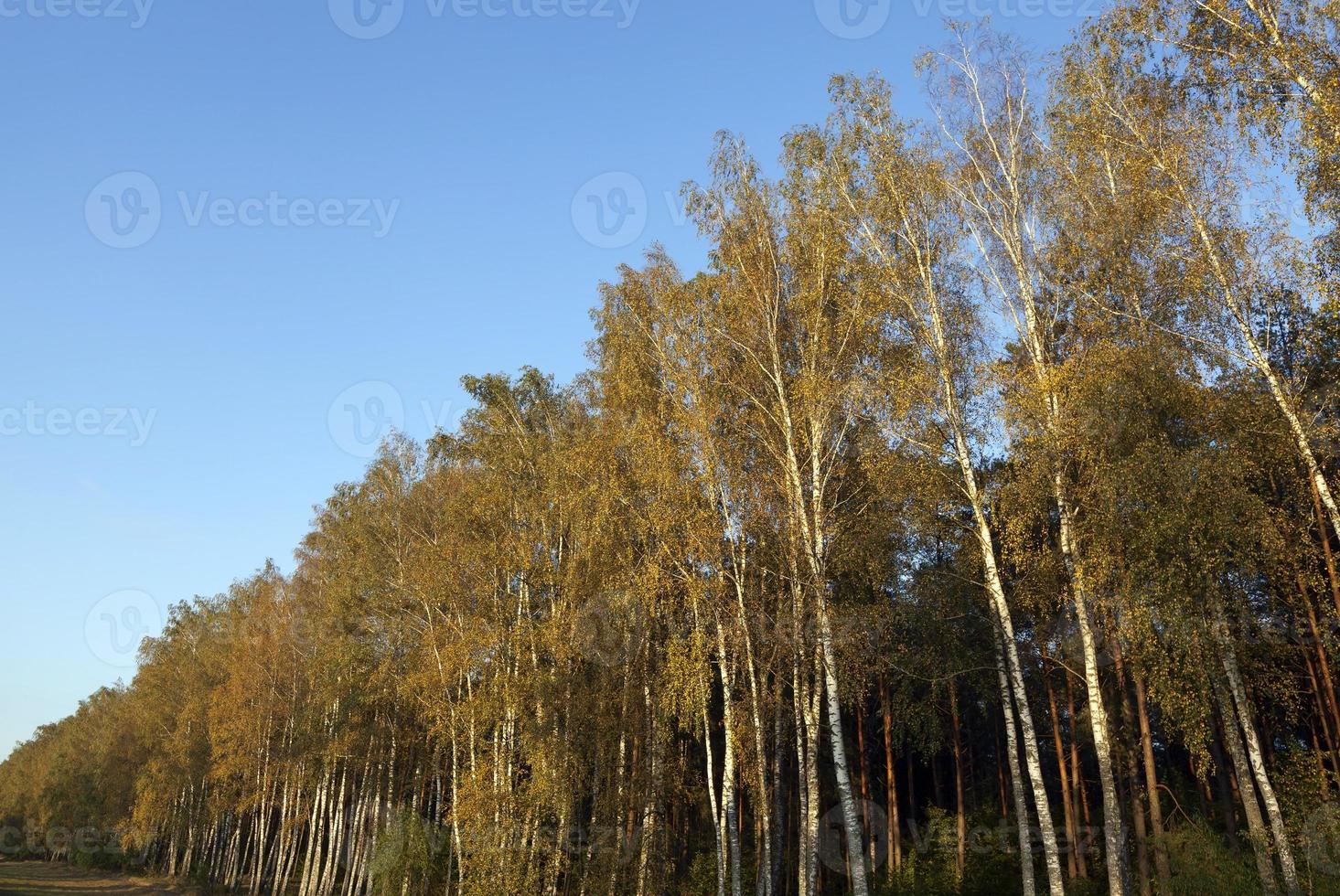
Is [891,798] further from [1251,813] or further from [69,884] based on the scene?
[69,884]

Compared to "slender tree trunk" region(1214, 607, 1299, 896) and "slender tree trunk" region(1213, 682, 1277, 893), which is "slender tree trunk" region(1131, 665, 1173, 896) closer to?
"slender tree trunk" region(1213, 682, 1277, 893)

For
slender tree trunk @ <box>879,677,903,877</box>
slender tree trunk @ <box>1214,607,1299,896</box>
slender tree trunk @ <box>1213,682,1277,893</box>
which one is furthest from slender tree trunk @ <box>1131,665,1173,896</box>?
slender tree trunk @ <box>879,677,903,877</box>

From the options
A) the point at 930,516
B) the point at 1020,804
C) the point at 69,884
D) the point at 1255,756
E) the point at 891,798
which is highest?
the point at 930,516

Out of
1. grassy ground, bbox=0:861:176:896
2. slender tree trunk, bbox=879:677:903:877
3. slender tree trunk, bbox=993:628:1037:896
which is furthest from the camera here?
grassy ground, bbox=0:861:176:896

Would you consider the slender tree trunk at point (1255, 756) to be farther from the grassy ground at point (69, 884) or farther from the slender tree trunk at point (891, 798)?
the grassy ground at point (69, 884)

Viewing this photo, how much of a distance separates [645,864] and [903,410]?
11996 mm

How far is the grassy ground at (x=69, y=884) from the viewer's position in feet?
143

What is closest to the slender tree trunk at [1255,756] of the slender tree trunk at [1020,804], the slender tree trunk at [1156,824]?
the slender tree trunk at [1156,824]

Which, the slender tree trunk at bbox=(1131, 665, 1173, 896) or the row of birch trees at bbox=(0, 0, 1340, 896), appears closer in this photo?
the row of birch trees at bbox=(0, 0, 1340, 896)

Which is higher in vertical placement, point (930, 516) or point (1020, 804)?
point (930, 516)

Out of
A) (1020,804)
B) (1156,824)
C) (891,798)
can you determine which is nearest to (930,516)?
(1020,804)

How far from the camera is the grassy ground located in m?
43.5

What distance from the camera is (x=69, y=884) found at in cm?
4922

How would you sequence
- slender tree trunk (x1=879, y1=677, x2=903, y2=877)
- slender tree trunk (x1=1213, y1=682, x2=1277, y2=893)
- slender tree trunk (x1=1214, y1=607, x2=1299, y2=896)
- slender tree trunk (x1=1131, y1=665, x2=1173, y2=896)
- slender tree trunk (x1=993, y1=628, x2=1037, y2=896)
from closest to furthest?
slender tree trunk (x1=1214, y1=607, x2=1299, y2=896), slender tree trunk (x1=1213, y1=682, x2=1277, y2=893), slender tree trunk (x1=993, y1=628, x2=1037, y2=896), slender tree trunk (x1=1131, y1=665, x2=1173, y2=896), slender tree trunk (x1=879, y1=677, x2=903, y2=877)
